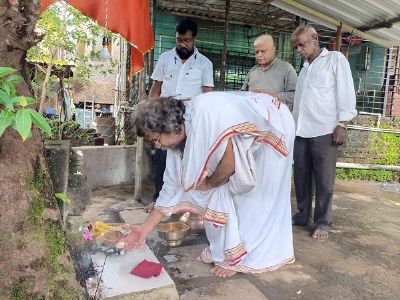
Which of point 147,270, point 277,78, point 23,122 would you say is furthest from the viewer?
point 277,78

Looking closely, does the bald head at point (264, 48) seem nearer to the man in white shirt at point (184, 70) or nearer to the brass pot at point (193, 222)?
the man in white shirt at point (184, 70)

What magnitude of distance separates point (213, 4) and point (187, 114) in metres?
5.01

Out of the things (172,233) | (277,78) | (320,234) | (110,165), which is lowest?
(320,234)

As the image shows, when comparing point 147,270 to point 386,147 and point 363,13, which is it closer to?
point 363,13

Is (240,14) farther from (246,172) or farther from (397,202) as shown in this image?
(246,172)

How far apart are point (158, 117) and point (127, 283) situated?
1.03 metres

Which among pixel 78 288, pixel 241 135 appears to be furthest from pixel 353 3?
pixel 78 288

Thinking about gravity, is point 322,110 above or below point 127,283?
above

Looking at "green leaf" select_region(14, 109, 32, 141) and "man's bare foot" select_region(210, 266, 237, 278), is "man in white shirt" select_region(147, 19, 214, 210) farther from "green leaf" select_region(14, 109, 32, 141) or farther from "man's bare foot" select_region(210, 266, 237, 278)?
"green leaf" select_region(14, 109, 32, 141)

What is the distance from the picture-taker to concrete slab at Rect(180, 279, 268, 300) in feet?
8.38

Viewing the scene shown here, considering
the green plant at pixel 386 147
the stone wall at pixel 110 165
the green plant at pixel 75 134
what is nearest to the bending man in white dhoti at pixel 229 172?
the stone wall at pixel 110 165

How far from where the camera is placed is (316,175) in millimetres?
3957

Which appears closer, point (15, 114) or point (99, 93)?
point (15, 114)

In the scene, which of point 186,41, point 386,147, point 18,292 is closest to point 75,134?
point 186,41
